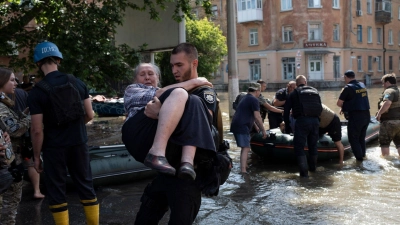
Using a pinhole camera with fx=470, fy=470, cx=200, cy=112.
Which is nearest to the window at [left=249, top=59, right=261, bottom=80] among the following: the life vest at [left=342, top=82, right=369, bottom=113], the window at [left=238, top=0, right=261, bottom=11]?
the window at [left=238, top=0, right=261, bottom=11]

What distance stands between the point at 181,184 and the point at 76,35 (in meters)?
7.37

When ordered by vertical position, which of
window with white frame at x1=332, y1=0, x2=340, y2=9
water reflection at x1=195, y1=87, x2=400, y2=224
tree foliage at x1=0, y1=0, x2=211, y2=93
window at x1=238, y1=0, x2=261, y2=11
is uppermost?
window at x1=238, y1=0, x2=261, y2=11

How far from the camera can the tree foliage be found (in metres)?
9.61

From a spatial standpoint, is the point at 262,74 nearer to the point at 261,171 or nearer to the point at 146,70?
the point at 261,171

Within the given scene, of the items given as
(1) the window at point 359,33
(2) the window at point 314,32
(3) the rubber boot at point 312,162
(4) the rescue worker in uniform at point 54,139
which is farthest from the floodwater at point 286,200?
(1) the window at point 359,33

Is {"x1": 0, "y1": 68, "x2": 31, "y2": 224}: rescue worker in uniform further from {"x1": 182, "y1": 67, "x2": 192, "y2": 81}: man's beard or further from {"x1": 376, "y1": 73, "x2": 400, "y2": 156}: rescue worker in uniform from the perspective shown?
{"x1": 376, "y1": 73, "x2": 400, "y2": 156}: rescue worker in uniform

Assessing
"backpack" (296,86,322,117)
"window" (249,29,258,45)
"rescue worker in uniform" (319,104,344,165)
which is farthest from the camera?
"window" (249,29,258,45)

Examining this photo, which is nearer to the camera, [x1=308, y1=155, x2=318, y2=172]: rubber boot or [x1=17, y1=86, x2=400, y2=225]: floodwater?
[x1=17, y1=86, x2=400, y2=225]: floodwater

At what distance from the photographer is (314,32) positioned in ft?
149

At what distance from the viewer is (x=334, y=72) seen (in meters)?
45.9

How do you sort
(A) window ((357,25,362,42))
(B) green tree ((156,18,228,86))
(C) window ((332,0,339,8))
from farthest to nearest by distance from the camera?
1. (A) window ((357,25,362,42))
2. (C) window ((332,0,339,8))
3. (B) green tree ((156,18,228,86))

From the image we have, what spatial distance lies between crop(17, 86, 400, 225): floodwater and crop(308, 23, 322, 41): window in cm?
3766

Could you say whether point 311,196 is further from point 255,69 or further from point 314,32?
point 255,69

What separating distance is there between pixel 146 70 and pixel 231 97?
15.0 meters
